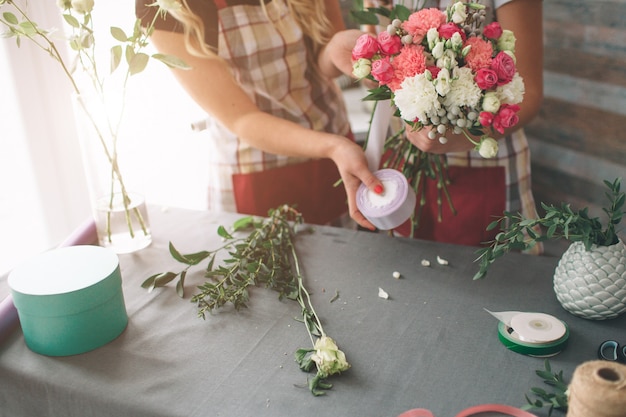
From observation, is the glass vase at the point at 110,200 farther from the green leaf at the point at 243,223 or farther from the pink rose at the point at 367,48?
the pink rose at the point at 367,48

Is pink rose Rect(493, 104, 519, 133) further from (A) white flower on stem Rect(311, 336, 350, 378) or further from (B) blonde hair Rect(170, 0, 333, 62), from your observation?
(B) blonde hair Rect(170, 0, 333, 62)

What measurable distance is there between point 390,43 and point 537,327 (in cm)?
54

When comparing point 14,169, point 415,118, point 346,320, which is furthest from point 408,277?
point 14,169

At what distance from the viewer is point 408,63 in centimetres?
102

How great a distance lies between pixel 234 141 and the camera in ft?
5.33

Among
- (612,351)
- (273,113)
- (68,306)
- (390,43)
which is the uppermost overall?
(390,43)

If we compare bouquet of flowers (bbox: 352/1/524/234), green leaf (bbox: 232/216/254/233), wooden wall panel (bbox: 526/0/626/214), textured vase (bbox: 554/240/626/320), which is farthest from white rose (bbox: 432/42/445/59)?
wooden wall panel (bbox: 526/0/626/214)

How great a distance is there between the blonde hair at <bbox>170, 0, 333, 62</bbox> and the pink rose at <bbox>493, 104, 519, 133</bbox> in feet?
2.30

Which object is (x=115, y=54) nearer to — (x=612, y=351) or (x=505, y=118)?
(x=505, y=118)

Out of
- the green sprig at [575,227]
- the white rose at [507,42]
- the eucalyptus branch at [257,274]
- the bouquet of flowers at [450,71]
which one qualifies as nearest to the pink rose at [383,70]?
the bouquet of flowers at [450,71]

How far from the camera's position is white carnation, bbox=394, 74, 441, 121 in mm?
990

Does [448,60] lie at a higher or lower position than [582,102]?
higher

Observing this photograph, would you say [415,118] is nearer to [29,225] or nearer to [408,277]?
[408,277]

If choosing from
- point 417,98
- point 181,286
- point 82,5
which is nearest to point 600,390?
point 417,98
